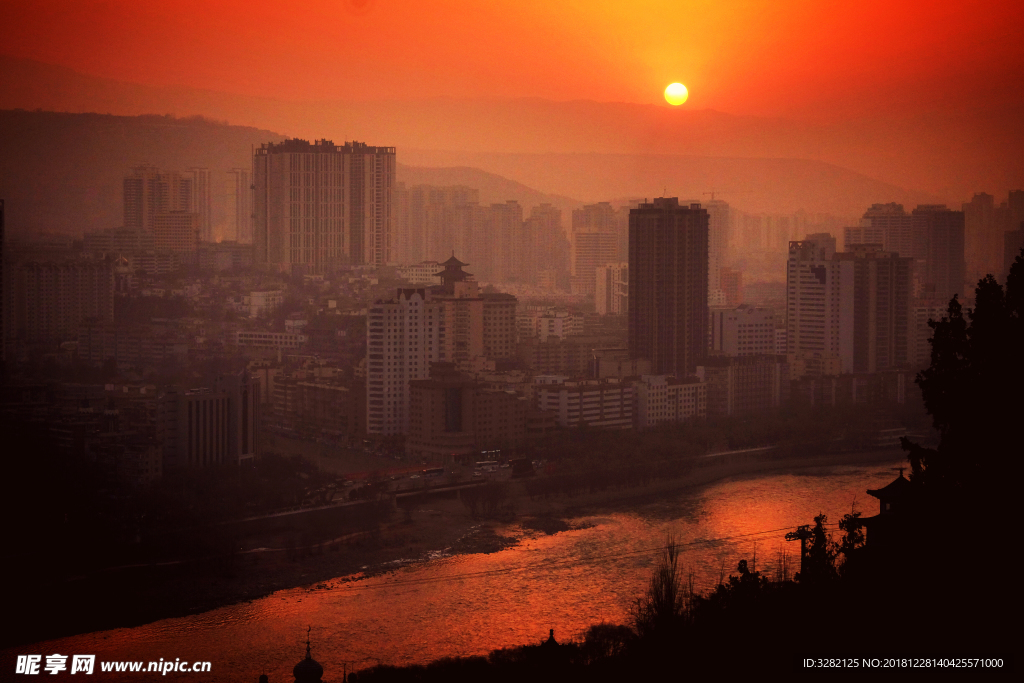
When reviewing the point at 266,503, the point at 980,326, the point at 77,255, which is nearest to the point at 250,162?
the point at 77,255

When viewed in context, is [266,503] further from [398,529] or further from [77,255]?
[77,255]

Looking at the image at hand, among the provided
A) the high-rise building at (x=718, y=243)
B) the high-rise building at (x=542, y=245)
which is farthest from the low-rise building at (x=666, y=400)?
the high-rise building at (x=542, y=245)

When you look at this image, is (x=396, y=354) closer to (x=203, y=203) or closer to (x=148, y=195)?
(x=148, y=195)

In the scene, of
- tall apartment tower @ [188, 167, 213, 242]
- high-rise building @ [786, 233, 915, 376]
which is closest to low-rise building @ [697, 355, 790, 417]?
high-rise building @ [786, 233, 915, 376]

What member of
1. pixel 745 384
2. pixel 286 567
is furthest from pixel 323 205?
pixel 286 567

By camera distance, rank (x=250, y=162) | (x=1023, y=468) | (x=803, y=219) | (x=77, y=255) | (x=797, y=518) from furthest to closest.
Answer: (x=250, y=162) → (x=803, y=219) → (x=77, y=255) → (x=797, y=518) → (x=1023, y=468)

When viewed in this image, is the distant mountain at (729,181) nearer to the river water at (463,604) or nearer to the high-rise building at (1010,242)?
the high-rise building at (1010,242)

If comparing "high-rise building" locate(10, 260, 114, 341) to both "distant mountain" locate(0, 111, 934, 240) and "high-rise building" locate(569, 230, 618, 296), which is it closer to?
"distant mountain" locate(0, 111, 934, 240)
